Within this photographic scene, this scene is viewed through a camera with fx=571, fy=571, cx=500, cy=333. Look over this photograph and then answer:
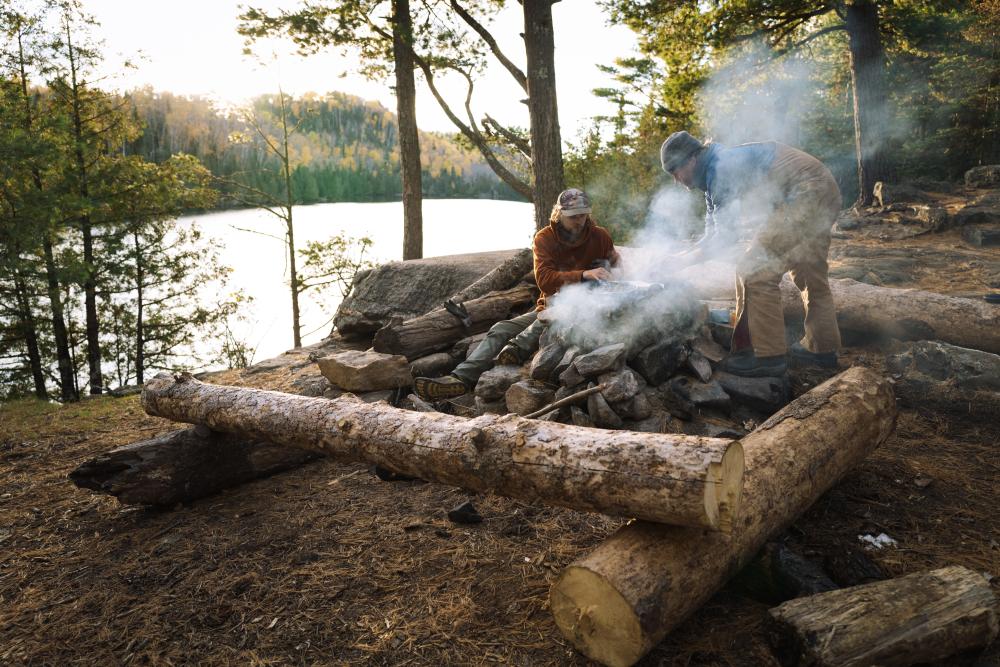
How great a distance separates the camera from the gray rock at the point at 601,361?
4379mm

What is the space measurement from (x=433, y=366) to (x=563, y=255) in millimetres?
1719

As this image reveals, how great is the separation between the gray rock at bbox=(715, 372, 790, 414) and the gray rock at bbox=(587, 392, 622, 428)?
116 cm

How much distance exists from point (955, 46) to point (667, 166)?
16.6 metres

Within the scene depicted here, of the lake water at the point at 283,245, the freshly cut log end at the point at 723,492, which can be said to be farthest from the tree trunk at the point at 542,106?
the freshly cut log end at the point at 723,492

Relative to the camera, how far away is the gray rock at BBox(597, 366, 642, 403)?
4.26 m

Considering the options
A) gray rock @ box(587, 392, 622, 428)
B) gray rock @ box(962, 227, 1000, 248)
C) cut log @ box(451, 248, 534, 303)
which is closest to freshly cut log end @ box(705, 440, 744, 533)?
gray rock @ box(587, 392, 622, 428)

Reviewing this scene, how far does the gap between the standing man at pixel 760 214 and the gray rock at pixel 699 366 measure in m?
0.29

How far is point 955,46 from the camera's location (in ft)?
51.4

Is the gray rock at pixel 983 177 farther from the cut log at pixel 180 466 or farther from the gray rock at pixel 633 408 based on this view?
the cut log at pixel 180 466

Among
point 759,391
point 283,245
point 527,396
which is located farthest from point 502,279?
point 283,245

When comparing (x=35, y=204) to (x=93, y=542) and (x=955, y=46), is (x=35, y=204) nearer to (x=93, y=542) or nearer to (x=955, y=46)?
(x=93, y=542)

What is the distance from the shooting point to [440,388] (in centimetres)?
516

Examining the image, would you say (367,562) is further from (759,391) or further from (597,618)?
(759,391)

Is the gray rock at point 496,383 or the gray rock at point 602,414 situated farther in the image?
the gray rock at point 496,383
